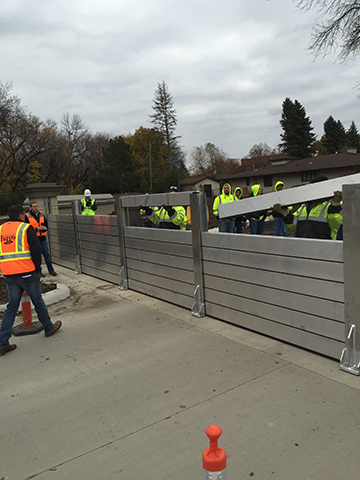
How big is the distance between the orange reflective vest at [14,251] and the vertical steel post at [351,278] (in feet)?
12.0

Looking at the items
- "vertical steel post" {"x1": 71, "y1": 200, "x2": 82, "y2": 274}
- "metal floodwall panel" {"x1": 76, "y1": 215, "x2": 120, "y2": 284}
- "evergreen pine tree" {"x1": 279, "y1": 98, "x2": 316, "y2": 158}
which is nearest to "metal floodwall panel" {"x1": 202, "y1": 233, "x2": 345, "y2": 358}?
"metal floodwall panel" {"x1": 76, "y1": 215, "x2": 120, "y2": 284}

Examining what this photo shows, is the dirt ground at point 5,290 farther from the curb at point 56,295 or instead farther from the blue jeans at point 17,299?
the blue jeans at point 17,299

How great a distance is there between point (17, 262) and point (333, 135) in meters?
83.1

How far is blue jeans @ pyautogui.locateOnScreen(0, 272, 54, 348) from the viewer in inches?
192

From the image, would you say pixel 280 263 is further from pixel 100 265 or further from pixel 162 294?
pixel 100 265

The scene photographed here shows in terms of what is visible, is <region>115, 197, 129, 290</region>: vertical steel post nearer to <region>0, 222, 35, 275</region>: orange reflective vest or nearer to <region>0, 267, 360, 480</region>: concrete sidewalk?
<region>0, 267, 360, 480</region>: concrete sidewalk

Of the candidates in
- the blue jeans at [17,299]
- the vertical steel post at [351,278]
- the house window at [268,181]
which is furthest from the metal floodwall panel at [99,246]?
the house window at [268,181]

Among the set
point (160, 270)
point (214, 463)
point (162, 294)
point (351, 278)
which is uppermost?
point (351, 278)

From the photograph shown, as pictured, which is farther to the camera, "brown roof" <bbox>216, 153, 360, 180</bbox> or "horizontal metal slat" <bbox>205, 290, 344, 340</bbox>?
"brown roof" <bbox>216, 153, 360, 180</bbox>

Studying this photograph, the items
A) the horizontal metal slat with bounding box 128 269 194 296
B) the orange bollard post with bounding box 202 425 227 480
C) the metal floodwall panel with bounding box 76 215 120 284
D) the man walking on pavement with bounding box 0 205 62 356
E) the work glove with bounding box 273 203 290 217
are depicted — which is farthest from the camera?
the metal floodwall panel with bounding box 76 215 120 284

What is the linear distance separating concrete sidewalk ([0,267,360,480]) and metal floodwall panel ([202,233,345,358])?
0.63ft

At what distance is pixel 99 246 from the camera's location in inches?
341

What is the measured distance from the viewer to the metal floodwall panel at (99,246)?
8031 mm

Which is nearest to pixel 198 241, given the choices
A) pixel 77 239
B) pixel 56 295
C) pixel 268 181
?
pixel 56 295
